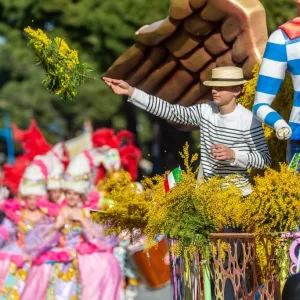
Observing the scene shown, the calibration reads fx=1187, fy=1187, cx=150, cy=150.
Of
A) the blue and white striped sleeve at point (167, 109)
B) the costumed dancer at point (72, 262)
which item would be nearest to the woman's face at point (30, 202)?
the costumed dancer at point (72, 262)

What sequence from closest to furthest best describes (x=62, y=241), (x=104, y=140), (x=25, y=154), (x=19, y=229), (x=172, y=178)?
(x=172, y=178), (x=62, y=241), (x=19, y=229), (x=104, y=140), (x=25, y=154)

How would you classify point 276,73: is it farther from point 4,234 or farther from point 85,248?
point 4,234

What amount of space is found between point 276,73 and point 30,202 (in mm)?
5616

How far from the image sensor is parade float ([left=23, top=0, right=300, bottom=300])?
4910mm

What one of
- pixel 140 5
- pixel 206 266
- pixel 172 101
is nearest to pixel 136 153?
pixel 140 5

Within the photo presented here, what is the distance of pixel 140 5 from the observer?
14.9 meters

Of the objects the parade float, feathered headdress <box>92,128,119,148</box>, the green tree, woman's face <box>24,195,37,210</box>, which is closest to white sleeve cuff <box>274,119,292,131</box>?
the parade float

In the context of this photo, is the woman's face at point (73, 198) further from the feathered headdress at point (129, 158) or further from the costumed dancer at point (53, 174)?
the feathered headdress at point (129, 158)

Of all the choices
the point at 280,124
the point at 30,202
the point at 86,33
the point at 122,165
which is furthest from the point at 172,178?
the point at 86,33

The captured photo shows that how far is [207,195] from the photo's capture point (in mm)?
5102

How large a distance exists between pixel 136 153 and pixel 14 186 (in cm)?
149

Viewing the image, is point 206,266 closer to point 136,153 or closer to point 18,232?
point 18,232

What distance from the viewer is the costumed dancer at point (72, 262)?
9.72 meters

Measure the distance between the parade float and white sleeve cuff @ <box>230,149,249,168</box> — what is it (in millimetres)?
90
